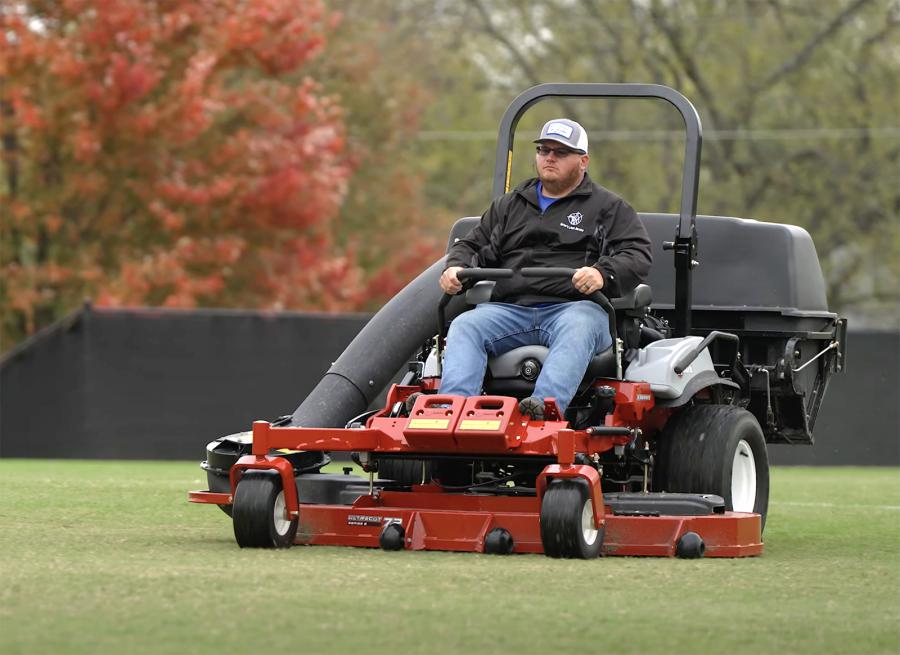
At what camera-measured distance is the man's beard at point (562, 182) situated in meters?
8.39

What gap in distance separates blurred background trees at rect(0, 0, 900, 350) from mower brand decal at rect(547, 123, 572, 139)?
11.9 meters

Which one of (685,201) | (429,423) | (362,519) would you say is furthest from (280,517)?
(685,201)

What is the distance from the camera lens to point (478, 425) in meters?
7.47

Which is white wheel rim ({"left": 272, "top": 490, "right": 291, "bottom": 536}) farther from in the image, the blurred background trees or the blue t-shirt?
the blurred background trees

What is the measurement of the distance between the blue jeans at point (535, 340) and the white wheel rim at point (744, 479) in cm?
96

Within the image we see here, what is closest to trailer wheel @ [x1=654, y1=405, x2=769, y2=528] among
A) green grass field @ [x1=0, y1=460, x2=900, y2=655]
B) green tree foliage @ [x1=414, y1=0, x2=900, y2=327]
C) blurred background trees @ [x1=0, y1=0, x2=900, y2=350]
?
green grass field @ [x1=0, y1=460, x2=900, y2=655]

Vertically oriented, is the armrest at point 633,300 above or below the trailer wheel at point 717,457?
above

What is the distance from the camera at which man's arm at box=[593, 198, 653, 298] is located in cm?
813

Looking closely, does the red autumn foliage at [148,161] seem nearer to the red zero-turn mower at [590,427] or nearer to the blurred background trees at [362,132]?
the blurred background trees at [362,132]

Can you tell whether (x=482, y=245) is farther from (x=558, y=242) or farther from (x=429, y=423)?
(x=429, y=423)

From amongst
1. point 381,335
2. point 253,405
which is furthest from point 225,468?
point 253,405

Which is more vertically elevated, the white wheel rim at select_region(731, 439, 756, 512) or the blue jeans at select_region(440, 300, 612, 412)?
the blue jeans at select_region(440, 300, 612, 412)

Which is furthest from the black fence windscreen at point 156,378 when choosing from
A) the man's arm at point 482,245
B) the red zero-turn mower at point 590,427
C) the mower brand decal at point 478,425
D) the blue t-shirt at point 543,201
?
the mower brand decal at point 478,425

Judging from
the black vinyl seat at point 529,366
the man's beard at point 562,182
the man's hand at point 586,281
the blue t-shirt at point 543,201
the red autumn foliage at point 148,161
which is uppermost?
the red autumn foliage at point 148,161
